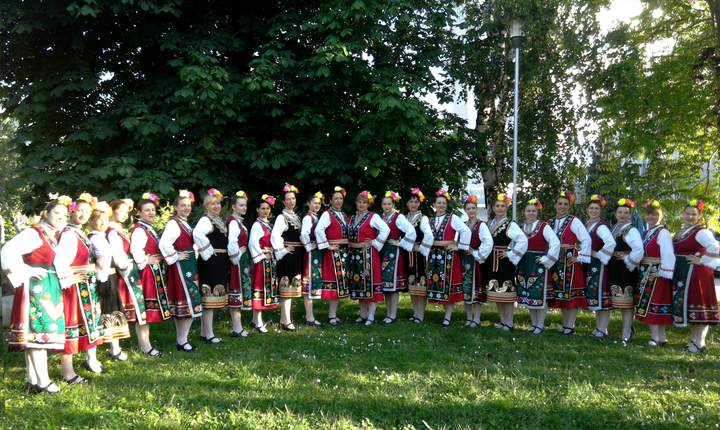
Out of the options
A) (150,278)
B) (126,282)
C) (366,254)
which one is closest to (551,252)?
(366,254)

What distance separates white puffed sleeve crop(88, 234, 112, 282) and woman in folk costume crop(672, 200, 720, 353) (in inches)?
257

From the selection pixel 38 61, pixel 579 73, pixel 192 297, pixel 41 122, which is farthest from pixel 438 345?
pixel 38 61

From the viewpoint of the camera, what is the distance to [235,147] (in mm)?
7953

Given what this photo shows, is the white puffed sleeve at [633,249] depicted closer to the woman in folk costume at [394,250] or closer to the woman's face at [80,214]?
the woman in folk costume at [394,250]

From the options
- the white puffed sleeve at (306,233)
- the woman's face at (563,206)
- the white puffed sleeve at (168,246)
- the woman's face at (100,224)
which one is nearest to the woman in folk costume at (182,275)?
the white puffed sleeve at (168,246)

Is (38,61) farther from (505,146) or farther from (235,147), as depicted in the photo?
(505,146)

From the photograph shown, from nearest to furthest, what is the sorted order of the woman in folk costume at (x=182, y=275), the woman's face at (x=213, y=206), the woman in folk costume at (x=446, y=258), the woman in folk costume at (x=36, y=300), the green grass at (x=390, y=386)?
the green grass at (x=390, y=386)
the woman in folk costume at (x=36, y=300)
the woman in folk costume at (x=182, y=275)
the woman's face at (x=213, y=206)
the woman in folk costume at (x=446, y=258)

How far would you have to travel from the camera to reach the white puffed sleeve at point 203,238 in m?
5.82

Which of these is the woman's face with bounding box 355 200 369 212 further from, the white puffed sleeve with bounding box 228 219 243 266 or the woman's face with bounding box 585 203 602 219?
the woman's face with bounding box 585 203 602 219

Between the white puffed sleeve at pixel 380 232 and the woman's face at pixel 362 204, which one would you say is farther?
the woman's face at pixel 362 204

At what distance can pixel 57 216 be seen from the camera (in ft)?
14.5

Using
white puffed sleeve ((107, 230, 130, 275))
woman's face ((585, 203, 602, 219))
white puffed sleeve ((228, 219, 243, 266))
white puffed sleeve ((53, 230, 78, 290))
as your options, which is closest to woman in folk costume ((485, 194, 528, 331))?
woman's face ((585, 203, 602, 219))

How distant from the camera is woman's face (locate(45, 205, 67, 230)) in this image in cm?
→ 441

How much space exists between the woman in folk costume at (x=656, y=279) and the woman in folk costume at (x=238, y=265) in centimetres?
511
